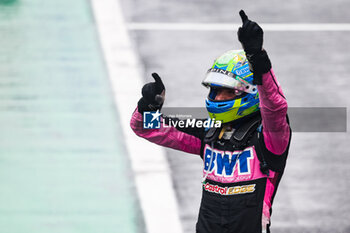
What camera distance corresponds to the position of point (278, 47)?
31.7ft

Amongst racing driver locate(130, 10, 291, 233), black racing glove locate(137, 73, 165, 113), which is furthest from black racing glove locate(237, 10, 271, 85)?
black racing glove locate(137, 73, 165, 113)

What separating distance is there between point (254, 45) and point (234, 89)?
65 cm

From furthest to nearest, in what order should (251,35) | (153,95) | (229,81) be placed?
(153,95), (229,81), (251,35)

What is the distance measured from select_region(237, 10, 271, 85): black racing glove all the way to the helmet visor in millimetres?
411

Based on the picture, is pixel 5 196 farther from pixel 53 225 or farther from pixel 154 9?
pixel 154 9

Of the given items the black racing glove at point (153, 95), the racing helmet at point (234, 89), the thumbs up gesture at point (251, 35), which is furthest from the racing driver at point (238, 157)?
the thumbs up gesture at point (251, 35)

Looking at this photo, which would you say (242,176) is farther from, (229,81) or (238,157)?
(229,81)

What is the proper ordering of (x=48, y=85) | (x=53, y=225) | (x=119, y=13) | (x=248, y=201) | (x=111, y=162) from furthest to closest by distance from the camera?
(x=119, y=13)
(x=48, y=85)
(x=111, y=162)
(x=53, y=225)
(x=248, y=201)

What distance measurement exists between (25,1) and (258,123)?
6.86m

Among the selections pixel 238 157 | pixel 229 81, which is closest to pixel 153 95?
pixel 229 81

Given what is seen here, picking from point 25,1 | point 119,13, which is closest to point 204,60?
point 119,13

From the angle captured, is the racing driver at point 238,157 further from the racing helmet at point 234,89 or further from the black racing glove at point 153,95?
the black racing glove at point 153,95

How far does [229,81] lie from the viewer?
185 inches

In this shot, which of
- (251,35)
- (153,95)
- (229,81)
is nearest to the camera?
(251,35)
